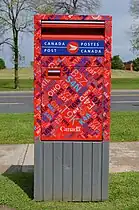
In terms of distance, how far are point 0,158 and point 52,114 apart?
2788 millimetres

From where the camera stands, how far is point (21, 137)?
8.73 meters

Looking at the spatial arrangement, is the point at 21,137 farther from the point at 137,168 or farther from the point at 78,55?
the point at 78,55


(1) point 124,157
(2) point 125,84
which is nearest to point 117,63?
(2) point 125,84

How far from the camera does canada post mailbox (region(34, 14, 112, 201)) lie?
4.35 meters

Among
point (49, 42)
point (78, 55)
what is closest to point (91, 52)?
point (78, 55)

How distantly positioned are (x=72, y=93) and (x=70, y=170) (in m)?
0.86

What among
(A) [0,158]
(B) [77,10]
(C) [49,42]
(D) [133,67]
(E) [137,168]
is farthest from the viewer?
(D) [133,67]

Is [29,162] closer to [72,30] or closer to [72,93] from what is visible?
[72,93]

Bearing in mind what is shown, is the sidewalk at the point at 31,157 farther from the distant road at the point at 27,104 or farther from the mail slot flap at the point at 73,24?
the distant road at the point at 27,104

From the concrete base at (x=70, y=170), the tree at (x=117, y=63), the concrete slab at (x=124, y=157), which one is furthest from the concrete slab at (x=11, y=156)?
the tree at (x=117, y=63)

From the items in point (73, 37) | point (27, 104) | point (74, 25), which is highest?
point (74, 25)

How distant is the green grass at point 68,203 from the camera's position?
4.40 meters

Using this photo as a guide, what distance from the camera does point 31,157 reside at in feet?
23.0

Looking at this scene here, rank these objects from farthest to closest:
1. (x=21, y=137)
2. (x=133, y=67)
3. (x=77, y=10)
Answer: (x=133, y=67) < (x=77, y=10) < (x=21, y=137)
